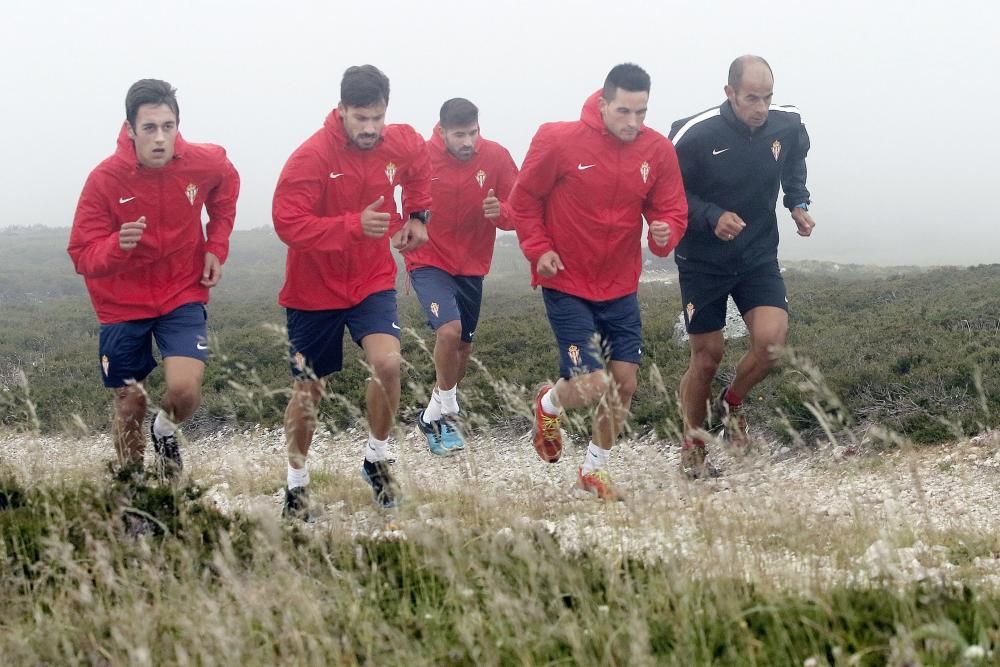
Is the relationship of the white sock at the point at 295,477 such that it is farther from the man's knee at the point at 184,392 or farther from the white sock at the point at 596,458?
the white sock at the point at 596,458

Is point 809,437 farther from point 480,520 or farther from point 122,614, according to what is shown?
point 122,614

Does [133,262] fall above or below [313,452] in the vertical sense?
above

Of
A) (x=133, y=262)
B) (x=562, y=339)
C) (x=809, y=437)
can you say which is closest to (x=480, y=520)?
(x=562, y=339)

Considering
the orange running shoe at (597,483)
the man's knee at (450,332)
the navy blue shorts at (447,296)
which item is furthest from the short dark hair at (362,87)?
the orange running shoe at (597,483)

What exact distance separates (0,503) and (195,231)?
218 cm

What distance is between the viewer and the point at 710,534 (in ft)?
12.6

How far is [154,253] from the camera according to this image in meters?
6.46

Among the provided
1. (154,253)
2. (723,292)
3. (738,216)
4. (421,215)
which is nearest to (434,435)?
(421,215)

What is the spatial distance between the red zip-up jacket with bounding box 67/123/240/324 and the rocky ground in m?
1.15

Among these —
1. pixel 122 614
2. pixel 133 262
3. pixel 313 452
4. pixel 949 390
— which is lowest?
pixel 313 452

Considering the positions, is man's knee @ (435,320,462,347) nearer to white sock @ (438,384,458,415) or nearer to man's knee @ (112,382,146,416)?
white sock @ (438,384,458,415)

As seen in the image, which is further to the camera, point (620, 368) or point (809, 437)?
point (809, 437)

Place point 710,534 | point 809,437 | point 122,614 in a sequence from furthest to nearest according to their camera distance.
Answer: point 809,437 < point 710,534 < point 122,614

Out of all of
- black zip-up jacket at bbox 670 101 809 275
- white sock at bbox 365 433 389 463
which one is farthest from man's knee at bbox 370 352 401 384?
black zip-up jacket at bbox 670 101 809 275
